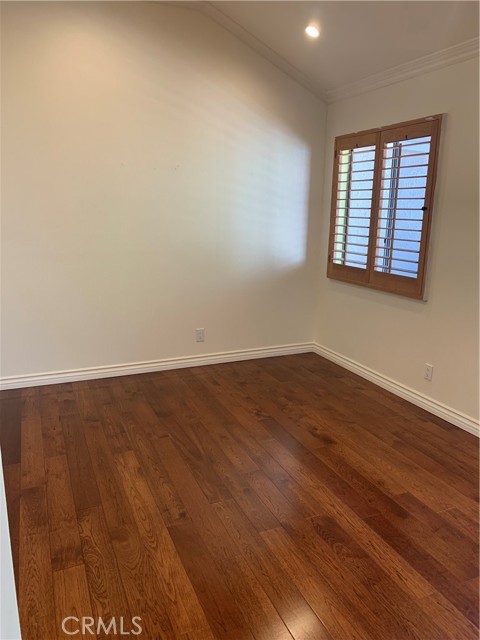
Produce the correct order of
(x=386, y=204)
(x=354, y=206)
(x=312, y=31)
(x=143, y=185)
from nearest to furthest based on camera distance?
1. (x=312, y=31)
2. (x=386, y=204)
3. (x=143, y=185)
4. (x=354, y=206)

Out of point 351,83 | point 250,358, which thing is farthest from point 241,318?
point 351,83

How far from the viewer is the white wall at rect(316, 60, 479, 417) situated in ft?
9.55

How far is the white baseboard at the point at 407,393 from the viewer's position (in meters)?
3.08

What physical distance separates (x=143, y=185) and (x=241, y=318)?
4.74ft

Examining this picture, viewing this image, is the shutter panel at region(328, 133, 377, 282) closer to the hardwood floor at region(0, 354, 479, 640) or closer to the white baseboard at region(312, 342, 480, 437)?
the white baseboard at region(312, 342, 480, 437)

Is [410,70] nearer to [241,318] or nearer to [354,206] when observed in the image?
[354,206]

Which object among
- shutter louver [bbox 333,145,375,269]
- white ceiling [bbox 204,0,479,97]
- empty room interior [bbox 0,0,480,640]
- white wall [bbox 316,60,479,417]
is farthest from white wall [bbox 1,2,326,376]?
white wall [bbox 316,60,479,417]

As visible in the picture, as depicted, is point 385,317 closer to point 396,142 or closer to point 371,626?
point 396,142

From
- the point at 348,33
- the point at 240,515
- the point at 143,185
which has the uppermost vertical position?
the point at 348,33

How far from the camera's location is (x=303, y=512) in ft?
7.27

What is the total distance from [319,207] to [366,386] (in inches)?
68.5

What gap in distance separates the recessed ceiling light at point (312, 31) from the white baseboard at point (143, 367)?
2.60m

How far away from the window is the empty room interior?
0.8 inches

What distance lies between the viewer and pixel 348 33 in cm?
315
